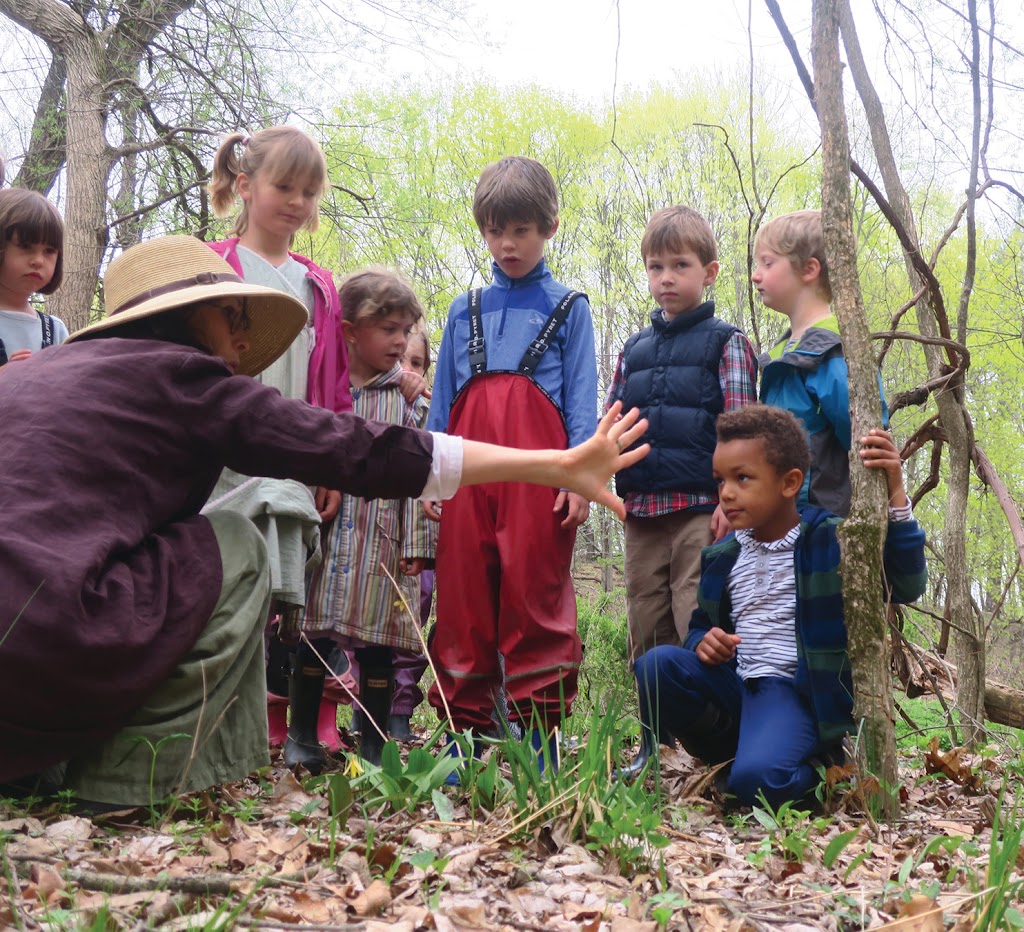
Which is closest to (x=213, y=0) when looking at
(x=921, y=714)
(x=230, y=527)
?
(x=230, y=527)

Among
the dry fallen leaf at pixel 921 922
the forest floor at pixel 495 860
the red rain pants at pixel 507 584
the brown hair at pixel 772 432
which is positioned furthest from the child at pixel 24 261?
the dry fallen leaf at pixel 921 922

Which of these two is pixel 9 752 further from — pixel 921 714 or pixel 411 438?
pixel 921 714

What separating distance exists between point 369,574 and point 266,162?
155 centimetres

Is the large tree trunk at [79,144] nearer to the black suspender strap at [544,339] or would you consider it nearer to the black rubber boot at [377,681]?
the black rubber boot at [377,681]

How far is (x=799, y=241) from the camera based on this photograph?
3879 millimetres

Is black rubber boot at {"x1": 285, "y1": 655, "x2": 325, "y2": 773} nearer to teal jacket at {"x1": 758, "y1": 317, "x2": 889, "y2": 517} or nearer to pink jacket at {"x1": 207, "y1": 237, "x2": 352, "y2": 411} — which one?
pink jacket at {"x1": 207, "y1": 237, "x2": 352, "y2": 411}

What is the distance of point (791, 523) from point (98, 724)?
2.20m

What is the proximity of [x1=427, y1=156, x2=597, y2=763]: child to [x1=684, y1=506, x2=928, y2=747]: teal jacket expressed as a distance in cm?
73

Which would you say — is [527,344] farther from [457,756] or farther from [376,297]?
[457,756]

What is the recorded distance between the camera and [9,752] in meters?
2.29

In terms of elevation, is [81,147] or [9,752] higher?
[81,147]

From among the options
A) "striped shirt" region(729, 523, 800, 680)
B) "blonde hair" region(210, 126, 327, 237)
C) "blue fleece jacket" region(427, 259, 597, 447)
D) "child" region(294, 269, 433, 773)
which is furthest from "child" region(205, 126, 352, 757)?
"striped shirt" region(729, 523, 800, 680)

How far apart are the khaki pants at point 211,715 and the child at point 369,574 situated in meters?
0.81

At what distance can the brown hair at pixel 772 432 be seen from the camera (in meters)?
3.22
